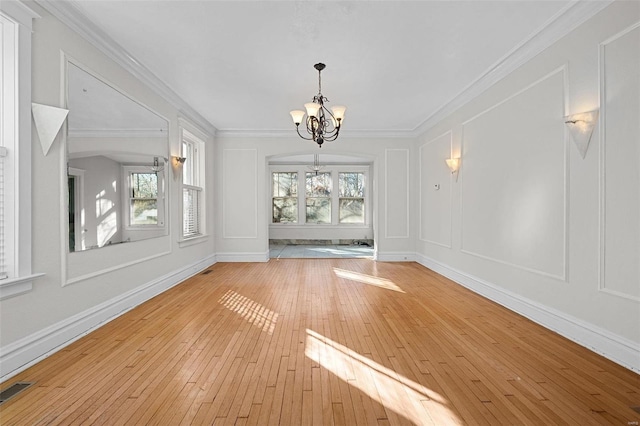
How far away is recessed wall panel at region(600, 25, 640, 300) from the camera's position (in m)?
2.37

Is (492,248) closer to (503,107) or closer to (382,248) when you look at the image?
(503,107)

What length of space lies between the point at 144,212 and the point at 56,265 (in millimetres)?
1427

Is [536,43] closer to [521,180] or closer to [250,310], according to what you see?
[521,180]

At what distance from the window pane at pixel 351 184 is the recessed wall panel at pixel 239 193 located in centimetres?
451

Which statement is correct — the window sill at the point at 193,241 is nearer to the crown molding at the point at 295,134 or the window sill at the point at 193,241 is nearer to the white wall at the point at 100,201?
the white wall at the point at 100,201

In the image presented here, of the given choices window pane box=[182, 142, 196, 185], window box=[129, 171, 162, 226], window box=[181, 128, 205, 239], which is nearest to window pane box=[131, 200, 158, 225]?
window box=[129, 171, 162, 226]

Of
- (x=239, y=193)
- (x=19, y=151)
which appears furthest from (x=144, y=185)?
(x=239, y=193)

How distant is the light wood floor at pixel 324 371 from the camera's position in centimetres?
186

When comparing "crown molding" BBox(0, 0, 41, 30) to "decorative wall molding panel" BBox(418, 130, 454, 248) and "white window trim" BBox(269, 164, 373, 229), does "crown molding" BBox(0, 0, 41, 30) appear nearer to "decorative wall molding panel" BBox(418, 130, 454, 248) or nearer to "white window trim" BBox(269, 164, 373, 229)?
"decorative wall molding panel" BBox(418, 130, 454, 248)

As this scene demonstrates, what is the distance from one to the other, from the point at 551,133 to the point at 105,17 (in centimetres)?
442

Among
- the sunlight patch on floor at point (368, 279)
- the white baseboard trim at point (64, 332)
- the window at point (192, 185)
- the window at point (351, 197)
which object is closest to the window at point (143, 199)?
the white baseboard trim at point (64, 332)

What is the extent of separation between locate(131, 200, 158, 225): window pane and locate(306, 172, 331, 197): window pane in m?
6.99

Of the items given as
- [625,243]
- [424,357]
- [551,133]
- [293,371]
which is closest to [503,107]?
[551,133]

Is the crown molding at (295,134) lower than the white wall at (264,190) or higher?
higher
